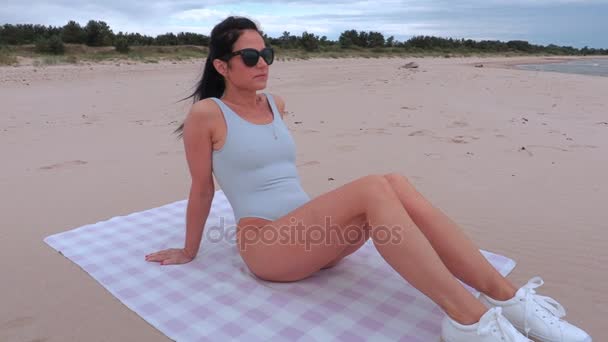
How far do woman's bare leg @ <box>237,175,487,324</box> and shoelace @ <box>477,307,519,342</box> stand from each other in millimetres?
30

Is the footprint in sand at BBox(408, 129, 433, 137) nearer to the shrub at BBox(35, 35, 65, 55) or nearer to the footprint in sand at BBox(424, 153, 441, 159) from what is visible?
the footprint in sand at BBox(424, 153, 441, 159)

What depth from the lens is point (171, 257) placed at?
254cm

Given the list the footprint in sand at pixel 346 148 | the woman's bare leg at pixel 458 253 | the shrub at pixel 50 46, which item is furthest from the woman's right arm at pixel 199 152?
the shrub at pixel 50 46

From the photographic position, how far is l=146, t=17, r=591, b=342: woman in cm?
169

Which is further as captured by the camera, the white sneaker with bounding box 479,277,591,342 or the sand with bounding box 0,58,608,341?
the sand with bounding box 0,58,608,341

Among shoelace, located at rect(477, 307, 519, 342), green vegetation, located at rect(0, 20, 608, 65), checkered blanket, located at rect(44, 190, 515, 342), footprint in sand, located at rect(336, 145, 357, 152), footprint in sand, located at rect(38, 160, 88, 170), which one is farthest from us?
green vegetation, located at rect(0, 20, 608, 65)

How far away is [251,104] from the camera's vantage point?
7.72 feet

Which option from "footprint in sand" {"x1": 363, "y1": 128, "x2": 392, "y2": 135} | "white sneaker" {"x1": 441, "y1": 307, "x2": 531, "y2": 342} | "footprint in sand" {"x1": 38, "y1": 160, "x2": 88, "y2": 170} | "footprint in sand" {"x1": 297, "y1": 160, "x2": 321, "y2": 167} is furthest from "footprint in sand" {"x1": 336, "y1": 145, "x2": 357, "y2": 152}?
"white sneaker" {"x1": 441, "y1": 307, "x2": 531, "y2": 342}

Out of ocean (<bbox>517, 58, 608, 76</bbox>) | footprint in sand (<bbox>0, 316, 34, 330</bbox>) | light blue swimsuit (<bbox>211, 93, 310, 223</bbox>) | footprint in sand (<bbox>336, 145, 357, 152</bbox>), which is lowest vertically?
footprint in sand (<bbox>0, 316, 34, 330</bbox>)

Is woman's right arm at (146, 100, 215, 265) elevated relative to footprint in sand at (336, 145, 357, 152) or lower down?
elevated

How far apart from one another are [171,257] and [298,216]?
0.95 metres

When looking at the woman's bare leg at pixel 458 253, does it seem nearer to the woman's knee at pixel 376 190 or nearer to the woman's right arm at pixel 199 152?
the woman's knee at pixel 376 190

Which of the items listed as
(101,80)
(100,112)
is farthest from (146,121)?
(101,80)

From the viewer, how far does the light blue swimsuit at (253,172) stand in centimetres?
216
